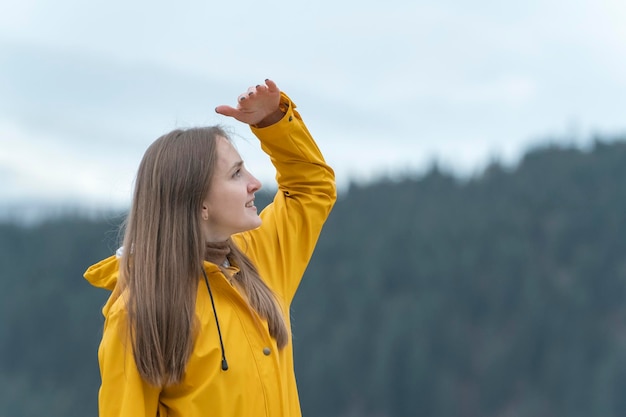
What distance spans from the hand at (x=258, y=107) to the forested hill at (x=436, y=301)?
55.1 meters

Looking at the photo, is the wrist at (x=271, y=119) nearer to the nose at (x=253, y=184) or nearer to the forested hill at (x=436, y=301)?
the nose at (x=253, y=184)

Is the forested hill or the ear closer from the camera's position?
the ear

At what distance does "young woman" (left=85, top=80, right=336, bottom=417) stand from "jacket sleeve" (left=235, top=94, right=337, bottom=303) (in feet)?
0.21

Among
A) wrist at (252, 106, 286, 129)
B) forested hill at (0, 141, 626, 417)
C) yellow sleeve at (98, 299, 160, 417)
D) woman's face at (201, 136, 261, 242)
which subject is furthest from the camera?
forested hill at (0, 141, 626, 417)

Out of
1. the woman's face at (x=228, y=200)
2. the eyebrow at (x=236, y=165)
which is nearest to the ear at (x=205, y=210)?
the woman's face at (x=228, y=200)

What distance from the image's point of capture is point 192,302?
270 cm

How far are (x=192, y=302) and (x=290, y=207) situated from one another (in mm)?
528

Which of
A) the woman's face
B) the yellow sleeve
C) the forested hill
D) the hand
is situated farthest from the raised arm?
the forested hill

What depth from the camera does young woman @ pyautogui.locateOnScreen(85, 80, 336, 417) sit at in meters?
2.63

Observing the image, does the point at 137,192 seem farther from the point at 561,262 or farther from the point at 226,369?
the point at 561,262

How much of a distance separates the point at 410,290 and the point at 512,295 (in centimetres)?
707

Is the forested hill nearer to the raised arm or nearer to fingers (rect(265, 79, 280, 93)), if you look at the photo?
the raised arm

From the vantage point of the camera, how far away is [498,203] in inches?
3172

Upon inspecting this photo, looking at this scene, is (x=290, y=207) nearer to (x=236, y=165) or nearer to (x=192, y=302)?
(x=236, y=165)
